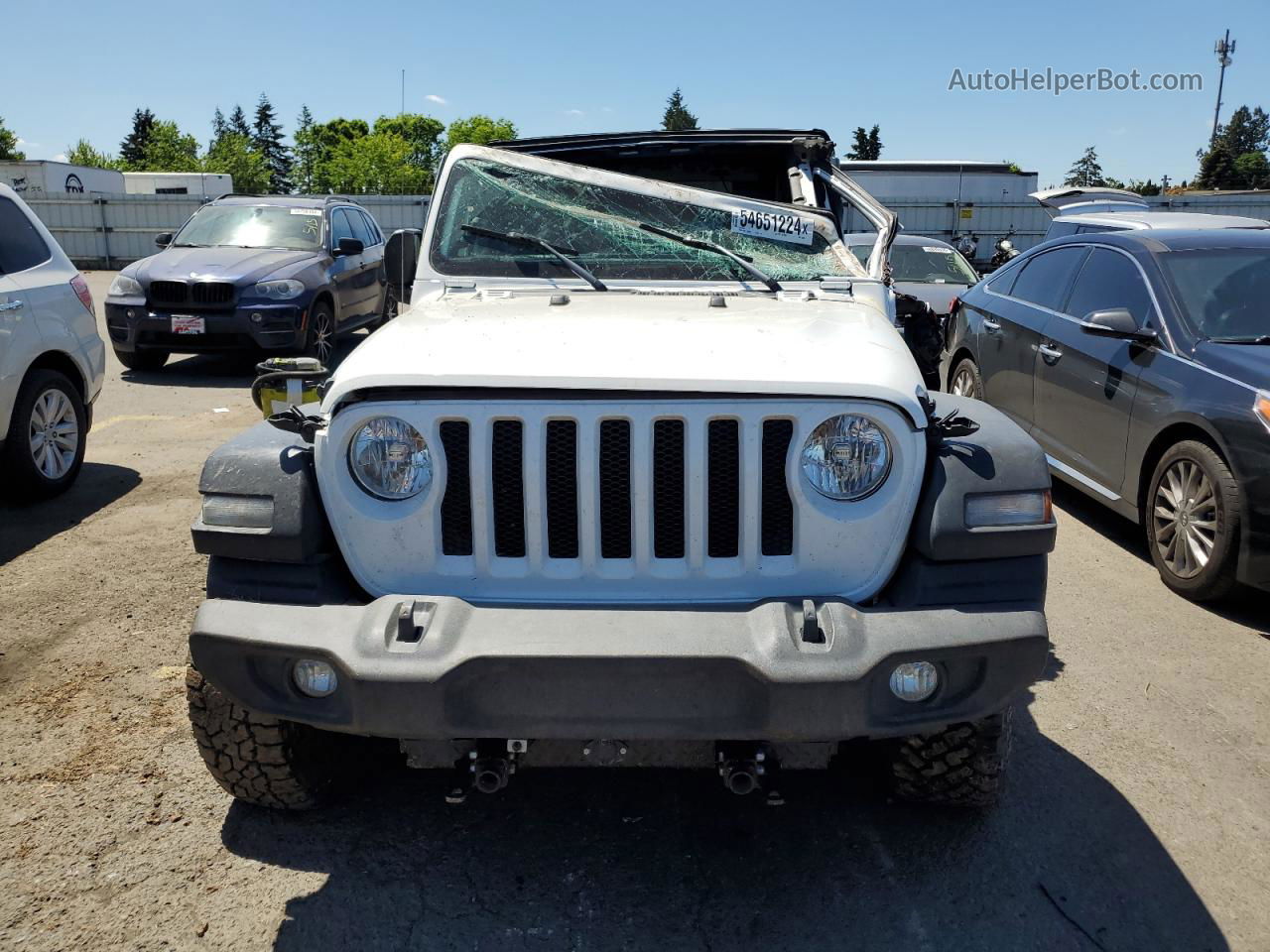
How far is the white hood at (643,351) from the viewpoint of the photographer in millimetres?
2609

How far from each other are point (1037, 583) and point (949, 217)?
923 inches

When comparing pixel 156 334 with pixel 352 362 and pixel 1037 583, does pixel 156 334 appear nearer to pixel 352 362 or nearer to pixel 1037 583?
pixel 352 362

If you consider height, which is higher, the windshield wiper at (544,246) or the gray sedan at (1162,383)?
the windshield wiper at (544,246)

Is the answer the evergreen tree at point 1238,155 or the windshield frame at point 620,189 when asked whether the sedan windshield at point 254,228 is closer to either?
the windshield frame at point 620,189

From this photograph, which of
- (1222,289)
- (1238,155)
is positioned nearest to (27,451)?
(1222,289)

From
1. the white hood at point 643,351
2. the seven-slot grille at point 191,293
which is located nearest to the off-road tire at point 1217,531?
the white hood at point 643,351

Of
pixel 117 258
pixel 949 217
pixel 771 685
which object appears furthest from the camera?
pixel 117 258

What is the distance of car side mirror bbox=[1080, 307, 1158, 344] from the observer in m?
5.45

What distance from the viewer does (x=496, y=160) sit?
419cm

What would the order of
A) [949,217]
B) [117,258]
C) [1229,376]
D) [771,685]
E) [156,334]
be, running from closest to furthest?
[771,685], [1229,376], [156,334], [949,217], [117,258]

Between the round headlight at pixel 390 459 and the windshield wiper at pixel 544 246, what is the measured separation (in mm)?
1341

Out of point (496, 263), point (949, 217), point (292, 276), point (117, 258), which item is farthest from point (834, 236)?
point (117, 258)

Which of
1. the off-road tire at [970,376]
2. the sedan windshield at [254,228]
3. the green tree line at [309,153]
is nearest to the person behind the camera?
the off-road tire at [970,376]

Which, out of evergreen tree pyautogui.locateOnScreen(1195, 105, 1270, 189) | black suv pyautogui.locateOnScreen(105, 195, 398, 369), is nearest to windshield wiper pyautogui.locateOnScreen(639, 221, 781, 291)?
black suv pyautogui.locateOnScreen(105, 195, 398, 369)
